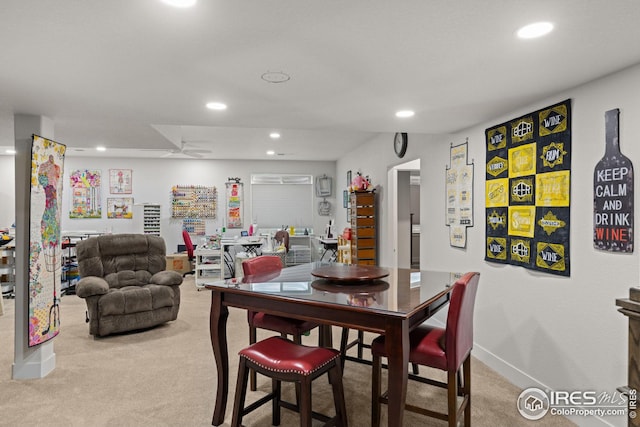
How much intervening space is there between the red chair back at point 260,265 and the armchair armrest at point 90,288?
6.39 ft

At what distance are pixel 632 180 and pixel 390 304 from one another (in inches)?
56.7

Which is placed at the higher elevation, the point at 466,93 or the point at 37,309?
the point at 466,93

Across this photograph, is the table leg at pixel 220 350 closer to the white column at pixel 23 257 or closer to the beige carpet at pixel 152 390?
the beige carpet at pixel 152 390

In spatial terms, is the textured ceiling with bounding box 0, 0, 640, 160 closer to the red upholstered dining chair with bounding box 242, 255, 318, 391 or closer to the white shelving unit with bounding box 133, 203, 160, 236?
the red upholstered dining chair with bounding box 242, 255, 318, 391

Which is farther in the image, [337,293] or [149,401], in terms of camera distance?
[149,401]

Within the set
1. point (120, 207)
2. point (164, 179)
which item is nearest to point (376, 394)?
point (164, 179)

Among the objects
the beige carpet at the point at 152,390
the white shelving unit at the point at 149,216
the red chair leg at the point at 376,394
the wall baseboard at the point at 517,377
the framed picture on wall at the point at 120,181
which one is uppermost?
the framed picture on wall at the point at 120,181

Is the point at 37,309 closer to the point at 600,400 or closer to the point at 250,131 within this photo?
the point at 250,131

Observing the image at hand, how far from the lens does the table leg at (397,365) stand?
1.80 meters

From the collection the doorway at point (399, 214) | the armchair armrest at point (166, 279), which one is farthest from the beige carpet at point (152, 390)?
the doorway at point (399, 214)

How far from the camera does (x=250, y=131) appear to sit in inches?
212

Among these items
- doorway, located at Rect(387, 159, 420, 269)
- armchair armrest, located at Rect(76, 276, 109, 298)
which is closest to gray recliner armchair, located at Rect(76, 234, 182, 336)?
armchair armrest, located at Rect(76, 276, 109, 298)

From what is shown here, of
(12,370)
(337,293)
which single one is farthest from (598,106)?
(12,370)

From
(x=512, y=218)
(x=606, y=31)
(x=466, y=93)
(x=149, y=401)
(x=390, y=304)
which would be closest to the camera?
(x=606, y=31)
